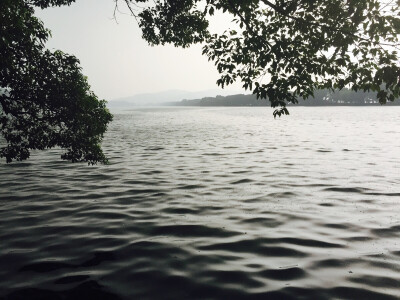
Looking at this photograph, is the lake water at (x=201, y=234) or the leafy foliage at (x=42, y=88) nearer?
the lake water at (x=201, y=234)

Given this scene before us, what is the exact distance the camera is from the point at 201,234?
364 inches

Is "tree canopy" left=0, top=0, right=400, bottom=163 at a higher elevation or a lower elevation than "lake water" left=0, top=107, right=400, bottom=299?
higher

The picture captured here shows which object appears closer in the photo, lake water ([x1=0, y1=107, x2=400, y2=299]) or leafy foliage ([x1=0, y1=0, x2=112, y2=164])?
lake water ([x1=0, y1=107, x2=400, y2=299])

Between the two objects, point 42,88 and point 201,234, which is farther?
point 42,88

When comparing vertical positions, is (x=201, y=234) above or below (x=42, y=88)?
below

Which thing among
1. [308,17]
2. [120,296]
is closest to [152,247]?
[120,296]

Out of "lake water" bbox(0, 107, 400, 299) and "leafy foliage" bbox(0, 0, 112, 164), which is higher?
"leafy foliage" bbox(0, 0, 112, 164)

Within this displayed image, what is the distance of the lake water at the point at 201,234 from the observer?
6402 millimetres

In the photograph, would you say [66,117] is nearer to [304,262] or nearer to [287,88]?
[287,88]

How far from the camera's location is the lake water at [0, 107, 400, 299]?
640 cm

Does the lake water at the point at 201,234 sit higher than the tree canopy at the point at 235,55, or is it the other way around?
the tree canopy at the point at 235,55

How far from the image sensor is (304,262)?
736 cm

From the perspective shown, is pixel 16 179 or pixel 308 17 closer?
pixel 308 17

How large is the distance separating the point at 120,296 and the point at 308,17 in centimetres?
1094
